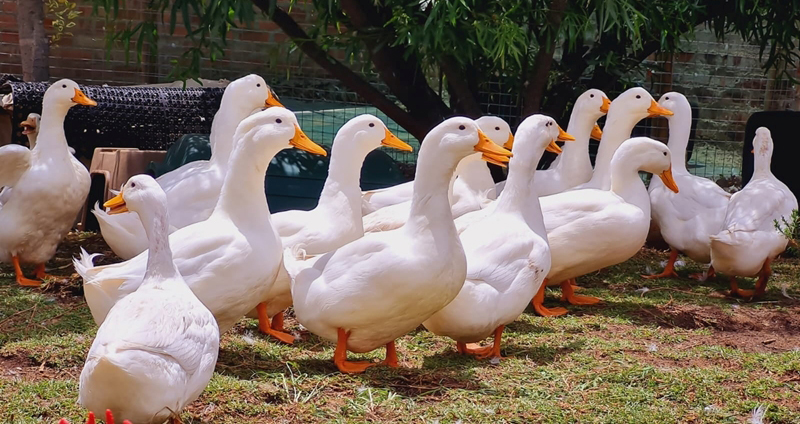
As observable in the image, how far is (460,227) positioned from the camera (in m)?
5.19

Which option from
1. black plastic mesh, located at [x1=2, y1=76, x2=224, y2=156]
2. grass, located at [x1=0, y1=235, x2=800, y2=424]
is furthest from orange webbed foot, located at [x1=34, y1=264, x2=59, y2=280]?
black plastic mesh, located at [x1=2, y1=76, x2=224, y2=156]

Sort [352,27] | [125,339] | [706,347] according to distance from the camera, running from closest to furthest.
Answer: [125,339], [706,347], [352,27]

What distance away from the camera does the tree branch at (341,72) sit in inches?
270

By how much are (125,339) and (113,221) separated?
244cm

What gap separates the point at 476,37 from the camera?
600 cm

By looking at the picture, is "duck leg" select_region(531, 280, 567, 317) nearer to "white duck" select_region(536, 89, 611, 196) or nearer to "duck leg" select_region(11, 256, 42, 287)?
"white duck" select_region(536, 89, 611, 196)

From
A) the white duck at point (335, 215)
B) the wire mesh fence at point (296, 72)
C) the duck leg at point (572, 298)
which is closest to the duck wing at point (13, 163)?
the white duck at point (335, 215)

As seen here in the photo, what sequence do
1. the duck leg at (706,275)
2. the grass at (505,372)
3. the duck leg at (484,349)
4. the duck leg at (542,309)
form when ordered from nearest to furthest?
the grass at (505,372) < the duck leg at (484,349) < the duck leg at (542,309) < the duck leg at (706,275)

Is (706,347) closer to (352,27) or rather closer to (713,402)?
(713,402)

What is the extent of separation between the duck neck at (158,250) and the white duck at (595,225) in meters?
2.46

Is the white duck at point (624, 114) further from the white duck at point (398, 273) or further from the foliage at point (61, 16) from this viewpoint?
the foliage at point (61, 16)

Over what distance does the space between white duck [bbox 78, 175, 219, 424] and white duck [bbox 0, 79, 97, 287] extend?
100 inches

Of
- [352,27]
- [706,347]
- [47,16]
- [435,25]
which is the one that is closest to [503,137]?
[435,25]

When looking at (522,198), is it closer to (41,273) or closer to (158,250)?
(158,250)
